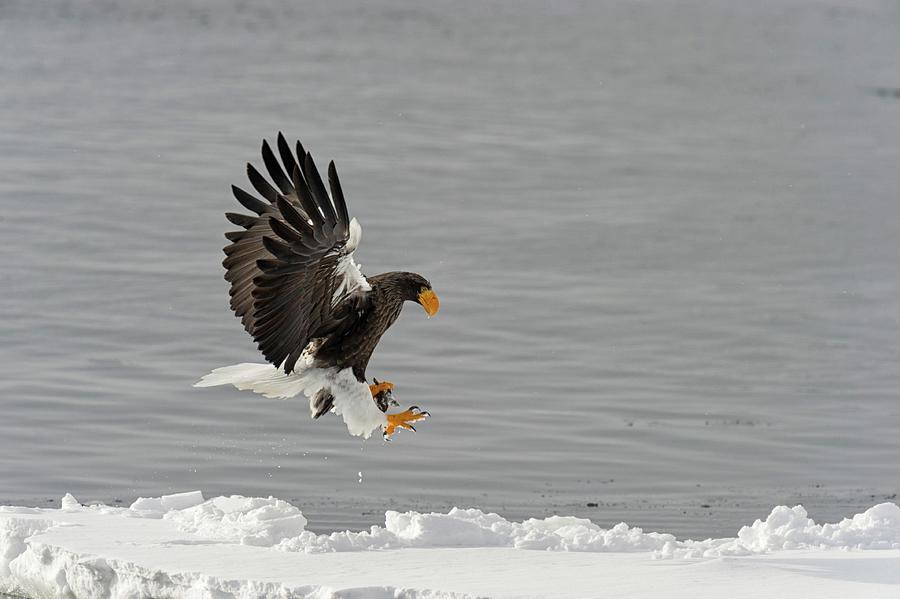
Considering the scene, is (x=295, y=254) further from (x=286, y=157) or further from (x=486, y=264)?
(x=486, y=264)

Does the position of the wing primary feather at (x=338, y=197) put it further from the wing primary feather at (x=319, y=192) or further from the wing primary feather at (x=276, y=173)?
the wing primary feather at (x=276, y=173)

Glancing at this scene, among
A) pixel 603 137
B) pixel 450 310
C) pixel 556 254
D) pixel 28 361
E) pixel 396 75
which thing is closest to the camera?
pixel 28 361

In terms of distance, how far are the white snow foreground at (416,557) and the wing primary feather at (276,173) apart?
3.54 ft

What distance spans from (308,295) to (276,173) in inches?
16.8

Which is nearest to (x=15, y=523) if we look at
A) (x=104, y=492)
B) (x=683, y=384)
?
(x=104, y=492)

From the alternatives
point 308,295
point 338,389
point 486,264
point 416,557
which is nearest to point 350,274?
point 308,295

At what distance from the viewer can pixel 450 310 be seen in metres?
9.86

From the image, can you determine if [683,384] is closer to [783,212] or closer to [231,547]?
[231,547]

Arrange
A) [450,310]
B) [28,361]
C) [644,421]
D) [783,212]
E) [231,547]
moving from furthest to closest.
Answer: [783,212], [450,310], [28,361], [644,421], [231,547]

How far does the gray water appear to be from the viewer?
6.99 metres

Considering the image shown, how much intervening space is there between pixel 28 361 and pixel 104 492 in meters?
2.24

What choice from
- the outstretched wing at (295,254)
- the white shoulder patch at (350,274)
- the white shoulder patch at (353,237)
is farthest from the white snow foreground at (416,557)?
the white shoulder patch at (353,237)

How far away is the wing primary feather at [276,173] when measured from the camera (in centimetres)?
512

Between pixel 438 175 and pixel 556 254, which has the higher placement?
pixel 438 175
